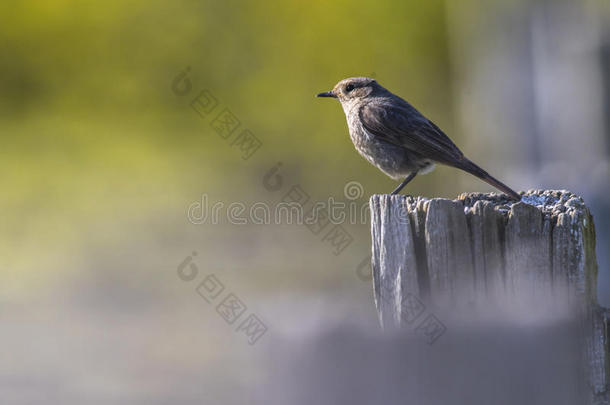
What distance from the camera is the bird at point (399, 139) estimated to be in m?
4.76

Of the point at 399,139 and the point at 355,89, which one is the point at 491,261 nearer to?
the point at 399,139

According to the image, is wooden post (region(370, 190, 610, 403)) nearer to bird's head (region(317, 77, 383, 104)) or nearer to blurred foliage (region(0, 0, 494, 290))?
bird's head (region(317, 77, 383, 104))

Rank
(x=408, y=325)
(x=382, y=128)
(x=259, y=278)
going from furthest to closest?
(x=259, y=278), (x=382, y=128), (x=408, y=325)

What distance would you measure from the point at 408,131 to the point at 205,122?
6062mm

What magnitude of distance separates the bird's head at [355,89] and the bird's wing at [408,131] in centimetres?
31

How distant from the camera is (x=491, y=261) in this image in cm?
212

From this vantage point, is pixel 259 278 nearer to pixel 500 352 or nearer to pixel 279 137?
pixel 279 137

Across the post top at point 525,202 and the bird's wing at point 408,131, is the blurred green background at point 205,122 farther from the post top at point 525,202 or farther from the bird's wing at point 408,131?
the post top at point 525,202

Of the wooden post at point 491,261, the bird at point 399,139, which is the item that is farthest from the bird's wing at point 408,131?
the wooden post at point 491,261

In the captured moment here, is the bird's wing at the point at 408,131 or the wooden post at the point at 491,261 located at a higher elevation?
the wooden post at the point at 491,261

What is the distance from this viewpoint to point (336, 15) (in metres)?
10.2

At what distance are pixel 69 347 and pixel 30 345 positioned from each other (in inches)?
19.1

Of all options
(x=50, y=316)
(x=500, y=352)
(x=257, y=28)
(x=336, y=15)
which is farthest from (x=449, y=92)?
(x=500, y=352)

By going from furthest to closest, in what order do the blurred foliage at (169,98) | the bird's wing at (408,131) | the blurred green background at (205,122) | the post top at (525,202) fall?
the blurred foliage at (169,98) < the blurred green background at (205,122) < the bird's wing at (408,131) < the post top at (525,202)
